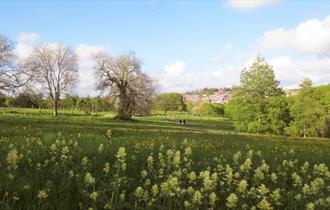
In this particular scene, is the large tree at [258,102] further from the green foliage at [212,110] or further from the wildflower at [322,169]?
the green foliage at [212,110]

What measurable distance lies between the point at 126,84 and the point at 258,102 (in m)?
24.5

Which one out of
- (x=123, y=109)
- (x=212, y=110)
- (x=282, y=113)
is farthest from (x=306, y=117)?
(x=212, y=110)

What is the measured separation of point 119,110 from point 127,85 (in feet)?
17.2

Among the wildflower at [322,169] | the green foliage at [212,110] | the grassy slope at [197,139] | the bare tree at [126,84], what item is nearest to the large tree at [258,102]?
the bare tree at [126,84]

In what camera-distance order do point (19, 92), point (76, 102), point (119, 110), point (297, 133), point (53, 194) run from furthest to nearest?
1. point (76, 102)
2. point (119, 110)
3. point (297, 133)
4. point (19, 92)
5. point (53, 194)

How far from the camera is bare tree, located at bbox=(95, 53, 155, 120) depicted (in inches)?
2783

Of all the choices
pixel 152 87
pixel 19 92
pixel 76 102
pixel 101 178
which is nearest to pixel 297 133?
pixel 152 87

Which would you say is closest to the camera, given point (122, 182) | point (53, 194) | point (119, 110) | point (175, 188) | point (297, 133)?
point (175, 188)

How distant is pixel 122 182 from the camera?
5.65 m

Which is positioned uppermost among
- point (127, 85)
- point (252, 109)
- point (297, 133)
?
point (127, 85)

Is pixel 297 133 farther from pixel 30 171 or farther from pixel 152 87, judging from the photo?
pixel 30 171

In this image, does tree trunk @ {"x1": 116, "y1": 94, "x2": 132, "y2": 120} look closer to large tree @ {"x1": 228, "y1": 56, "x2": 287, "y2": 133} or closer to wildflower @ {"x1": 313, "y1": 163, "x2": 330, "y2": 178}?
large tree @ {"x1": 228, "y1": 56, "x2": 287, "y2": 133}

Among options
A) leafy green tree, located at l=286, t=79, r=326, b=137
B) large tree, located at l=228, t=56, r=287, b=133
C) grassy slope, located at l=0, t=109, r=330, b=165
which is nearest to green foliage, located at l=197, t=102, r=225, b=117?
large tree, located at l=228, t=56, r=287, b=133

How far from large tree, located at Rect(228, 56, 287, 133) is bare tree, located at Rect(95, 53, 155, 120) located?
16.8 metres
